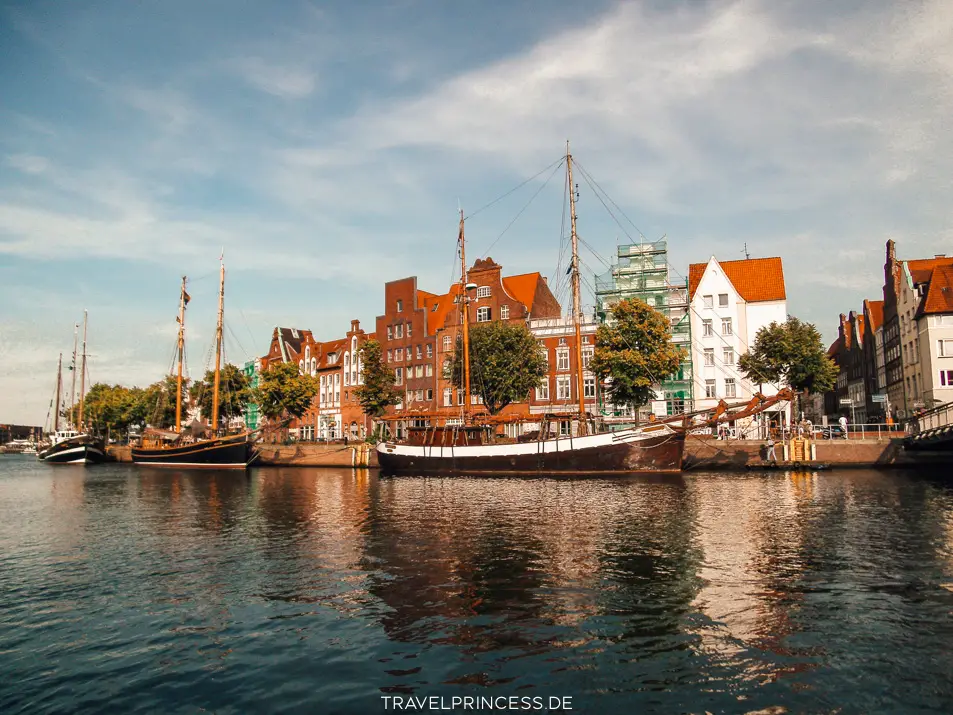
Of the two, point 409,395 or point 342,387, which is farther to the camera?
point 342,387

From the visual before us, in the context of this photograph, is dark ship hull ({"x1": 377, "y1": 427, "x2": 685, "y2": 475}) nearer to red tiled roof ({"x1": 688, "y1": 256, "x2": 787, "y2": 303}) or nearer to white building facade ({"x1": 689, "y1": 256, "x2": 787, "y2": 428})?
white building facade ({"x1": 689, "y1": 256, "x2": 787, "y2": 428})

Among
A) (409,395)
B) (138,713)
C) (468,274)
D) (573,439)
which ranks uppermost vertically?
(468,274)

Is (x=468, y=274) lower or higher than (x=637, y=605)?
higher

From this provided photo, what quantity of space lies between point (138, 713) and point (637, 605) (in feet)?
Answer: 33.9

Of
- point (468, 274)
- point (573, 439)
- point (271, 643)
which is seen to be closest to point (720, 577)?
point (271, 643)

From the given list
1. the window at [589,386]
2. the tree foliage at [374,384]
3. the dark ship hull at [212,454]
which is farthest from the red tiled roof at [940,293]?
the dark ship hull at [212,454]

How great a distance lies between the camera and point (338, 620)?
14703 millimetres

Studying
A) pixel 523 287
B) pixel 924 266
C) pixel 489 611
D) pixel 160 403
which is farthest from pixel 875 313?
pixel 160 403

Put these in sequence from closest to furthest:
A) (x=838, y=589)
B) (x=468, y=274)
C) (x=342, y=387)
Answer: (x=838, y=589) < (x=468, y=274) < (x=342, y=387)

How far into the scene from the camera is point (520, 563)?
20.0m

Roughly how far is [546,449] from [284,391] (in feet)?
152

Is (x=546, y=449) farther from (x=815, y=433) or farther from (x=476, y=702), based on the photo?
(x=476, y=702)

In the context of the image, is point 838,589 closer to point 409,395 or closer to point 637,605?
point 637,605

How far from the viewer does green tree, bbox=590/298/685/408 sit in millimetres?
61938
